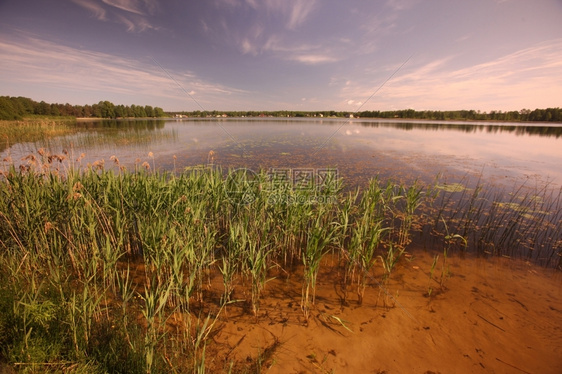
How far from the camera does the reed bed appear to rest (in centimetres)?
248

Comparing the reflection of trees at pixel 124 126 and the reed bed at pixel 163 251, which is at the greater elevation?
the reflection of trees at pixel 124 126

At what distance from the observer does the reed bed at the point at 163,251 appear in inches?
97.7

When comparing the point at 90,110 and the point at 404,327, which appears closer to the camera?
the point at 404,327

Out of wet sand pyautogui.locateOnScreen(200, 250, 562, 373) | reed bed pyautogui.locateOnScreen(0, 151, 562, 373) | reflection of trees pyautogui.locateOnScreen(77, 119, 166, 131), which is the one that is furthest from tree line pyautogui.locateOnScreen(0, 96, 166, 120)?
wet sand pyautogui.locateOnScreen(200, 250, 562, 373)

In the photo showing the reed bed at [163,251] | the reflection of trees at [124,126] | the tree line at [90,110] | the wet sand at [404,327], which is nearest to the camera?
the reed bed at [163,251]

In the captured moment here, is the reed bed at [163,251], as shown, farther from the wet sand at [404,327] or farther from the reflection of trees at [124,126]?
the reflection of trees at [124,126]

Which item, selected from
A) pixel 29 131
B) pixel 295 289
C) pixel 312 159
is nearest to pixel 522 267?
pixel 295 289

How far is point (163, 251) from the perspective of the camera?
3352mm

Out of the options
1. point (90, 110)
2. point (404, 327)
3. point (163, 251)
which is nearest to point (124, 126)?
point (163, 251)

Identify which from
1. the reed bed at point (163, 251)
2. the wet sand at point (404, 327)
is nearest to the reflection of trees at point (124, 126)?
the reed bed at point (163, 251)

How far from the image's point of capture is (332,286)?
4.50 meters

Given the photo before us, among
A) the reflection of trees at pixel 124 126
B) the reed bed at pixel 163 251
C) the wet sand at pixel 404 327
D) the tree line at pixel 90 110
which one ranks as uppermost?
the tree line at pixel 90 110

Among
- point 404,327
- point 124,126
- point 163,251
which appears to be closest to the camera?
point 163,251

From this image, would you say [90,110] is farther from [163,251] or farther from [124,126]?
[163,251]
